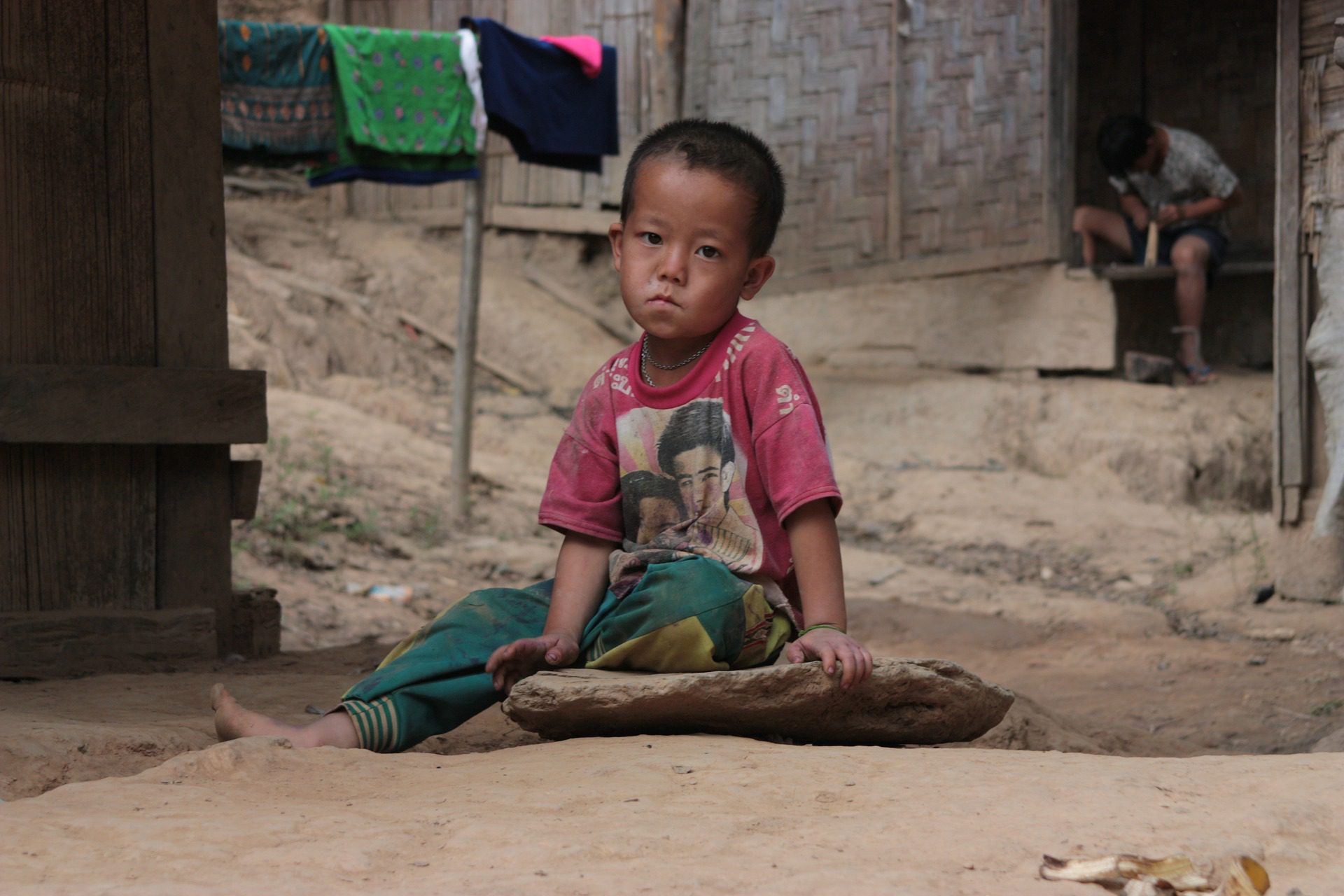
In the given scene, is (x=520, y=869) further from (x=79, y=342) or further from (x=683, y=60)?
(x=683, y=60)

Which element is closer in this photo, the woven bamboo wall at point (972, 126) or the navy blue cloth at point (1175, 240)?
the navy blue cloth at point (1175, 240)

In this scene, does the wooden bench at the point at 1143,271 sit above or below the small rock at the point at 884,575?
above

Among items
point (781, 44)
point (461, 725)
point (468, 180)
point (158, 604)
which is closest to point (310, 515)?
point (468, 180)

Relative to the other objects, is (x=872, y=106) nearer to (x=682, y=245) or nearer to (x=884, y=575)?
(x=884, y=575)

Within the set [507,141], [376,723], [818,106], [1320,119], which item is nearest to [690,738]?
[376,723]

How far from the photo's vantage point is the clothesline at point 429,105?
6.06 meters

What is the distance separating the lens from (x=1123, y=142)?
25.7ft

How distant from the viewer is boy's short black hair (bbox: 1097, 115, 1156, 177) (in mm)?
7805

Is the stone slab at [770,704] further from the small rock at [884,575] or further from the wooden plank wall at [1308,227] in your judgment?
the small rock at [884,575]

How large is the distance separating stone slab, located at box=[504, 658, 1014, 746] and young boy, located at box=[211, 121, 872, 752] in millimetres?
92

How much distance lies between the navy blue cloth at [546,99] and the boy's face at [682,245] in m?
4.42

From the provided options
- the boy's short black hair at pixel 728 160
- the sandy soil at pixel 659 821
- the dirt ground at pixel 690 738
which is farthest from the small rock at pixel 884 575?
the sandy soil at pixel 659 821

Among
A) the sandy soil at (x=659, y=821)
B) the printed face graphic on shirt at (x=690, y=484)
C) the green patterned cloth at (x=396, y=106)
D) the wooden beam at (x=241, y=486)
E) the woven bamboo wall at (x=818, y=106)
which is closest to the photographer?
the sandy soil at (x=659, y=821)

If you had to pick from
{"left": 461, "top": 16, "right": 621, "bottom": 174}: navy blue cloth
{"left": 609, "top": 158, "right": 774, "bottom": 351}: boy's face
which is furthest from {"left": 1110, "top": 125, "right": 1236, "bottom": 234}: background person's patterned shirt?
{"left": 609, "top": 158, "right": 774, "bottom": 351}: boy's face
